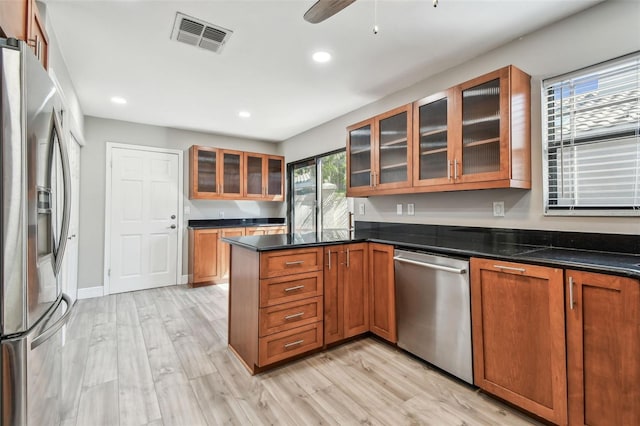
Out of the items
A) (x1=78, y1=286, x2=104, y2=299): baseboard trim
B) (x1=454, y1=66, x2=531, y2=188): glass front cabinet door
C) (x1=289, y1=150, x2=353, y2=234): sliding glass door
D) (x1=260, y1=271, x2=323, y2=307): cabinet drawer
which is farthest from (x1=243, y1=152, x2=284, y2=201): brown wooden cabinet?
(x1=454, y1=66, x2=531, y2=188): glass front cabinet door

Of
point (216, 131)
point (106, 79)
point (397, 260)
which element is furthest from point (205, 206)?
point (397, 260)

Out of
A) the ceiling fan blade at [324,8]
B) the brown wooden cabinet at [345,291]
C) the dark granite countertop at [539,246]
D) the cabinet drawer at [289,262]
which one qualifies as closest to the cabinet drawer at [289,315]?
the brown wooden cabinet at [345,291]

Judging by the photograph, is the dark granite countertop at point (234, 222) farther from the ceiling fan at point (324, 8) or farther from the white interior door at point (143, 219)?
the ceiling fan at point (324, 8)

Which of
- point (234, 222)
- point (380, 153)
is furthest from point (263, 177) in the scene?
point (380, 153)

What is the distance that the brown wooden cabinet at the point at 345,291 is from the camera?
2.48 metres

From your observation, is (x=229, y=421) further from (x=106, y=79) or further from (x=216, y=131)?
(x=216, y=131)

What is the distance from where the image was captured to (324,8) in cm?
148

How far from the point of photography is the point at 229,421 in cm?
170

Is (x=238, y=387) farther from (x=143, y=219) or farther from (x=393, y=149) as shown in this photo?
(x=143, y=219)

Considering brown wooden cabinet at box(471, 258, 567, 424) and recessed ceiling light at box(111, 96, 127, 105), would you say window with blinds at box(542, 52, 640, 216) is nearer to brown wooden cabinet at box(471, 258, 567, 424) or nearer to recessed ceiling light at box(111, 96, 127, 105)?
brown wooden cabinet at box(471, 258, 567, 424)

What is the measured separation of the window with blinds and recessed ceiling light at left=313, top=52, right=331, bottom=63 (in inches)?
65.3

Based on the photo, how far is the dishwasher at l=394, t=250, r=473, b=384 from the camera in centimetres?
197

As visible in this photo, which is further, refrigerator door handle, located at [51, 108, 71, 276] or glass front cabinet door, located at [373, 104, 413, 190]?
glass front cabinet door, located at [373, 104, 413, 190]

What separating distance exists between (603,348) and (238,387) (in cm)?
205
